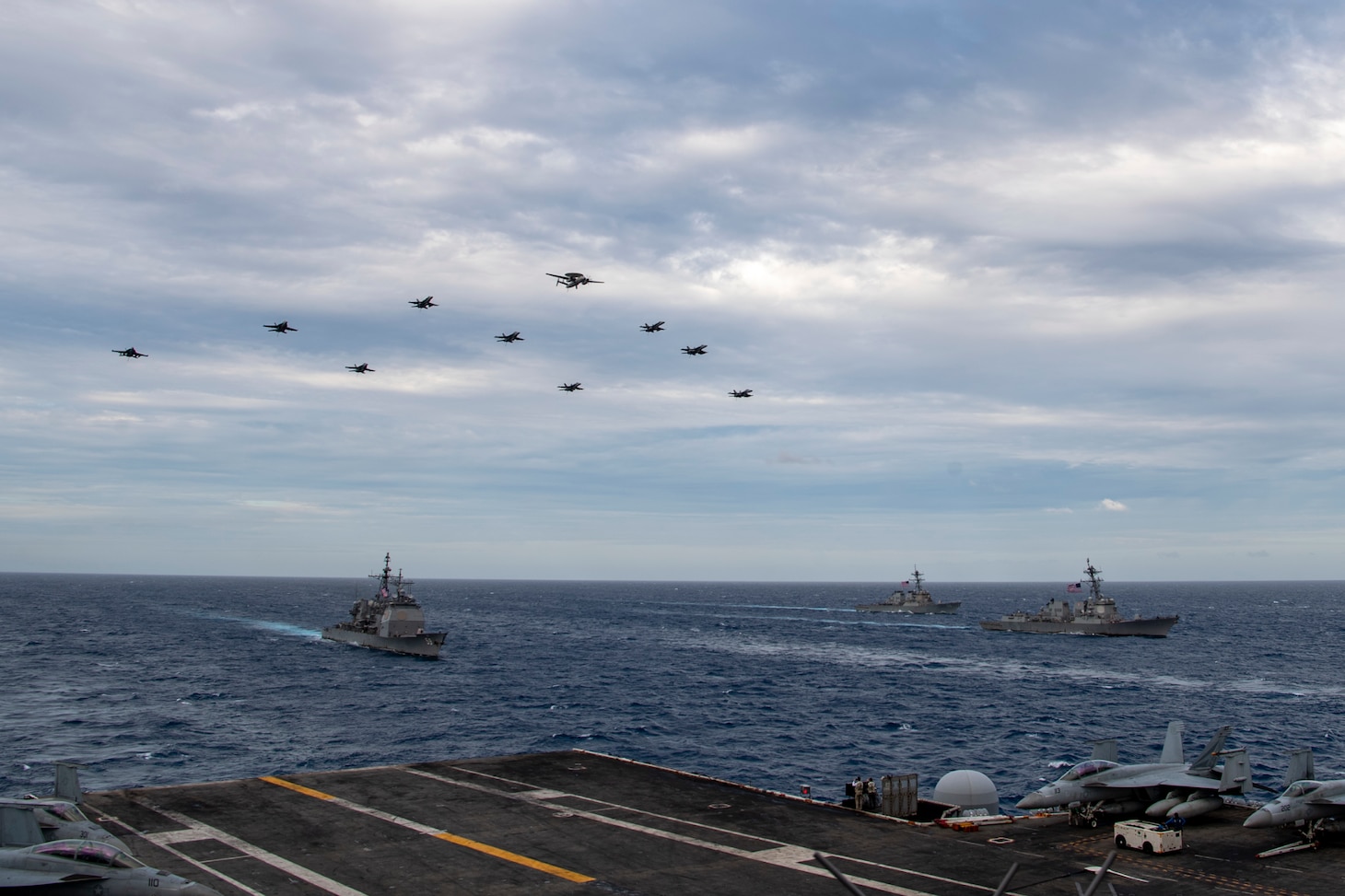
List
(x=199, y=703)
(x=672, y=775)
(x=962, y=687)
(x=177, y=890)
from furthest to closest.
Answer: (x=962, y=687) → (x=199, y=703) → (x=672, y=775) → (x=177, y=890)

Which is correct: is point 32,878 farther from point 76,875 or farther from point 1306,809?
point 1306,809

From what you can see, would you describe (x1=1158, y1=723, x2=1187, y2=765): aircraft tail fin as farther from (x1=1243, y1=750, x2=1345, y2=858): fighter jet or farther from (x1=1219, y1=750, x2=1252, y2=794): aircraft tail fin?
(x1=1243, y1=750, x2=1345, y2=858): fighter jet

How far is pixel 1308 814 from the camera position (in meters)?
30.8

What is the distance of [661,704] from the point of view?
3287 inches

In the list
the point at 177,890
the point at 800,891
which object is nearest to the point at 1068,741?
the point at 800,891

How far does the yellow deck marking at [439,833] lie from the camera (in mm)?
27570

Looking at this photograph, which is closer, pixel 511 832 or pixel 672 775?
pixel 511 832

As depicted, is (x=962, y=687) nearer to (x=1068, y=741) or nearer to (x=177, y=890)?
(x=1068, y=741)

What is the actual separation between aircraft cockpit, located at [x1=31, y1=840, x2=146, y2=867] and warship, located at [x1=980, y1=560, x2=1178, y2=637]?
15990 cm

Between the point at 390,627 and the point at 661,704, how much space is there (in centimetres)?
4976

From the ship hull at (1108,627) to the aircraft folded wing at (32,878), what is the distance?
538 ft

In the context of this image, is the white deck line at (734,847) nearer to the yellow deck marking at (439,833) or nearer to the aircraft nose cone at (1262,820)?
the yellow deck marking at (439,833)

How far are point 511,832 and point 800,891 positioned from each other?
10756mm

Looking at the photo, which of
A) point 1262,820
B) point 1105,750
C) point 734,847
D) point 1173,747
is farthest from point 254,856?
point 1173,747
